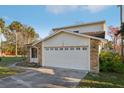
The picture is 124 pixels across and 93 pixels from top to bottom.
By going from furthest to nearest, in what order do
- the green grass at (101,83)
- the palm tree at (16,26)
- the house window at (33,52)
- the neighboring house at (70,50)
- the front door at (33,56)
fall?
1. the palm tree at (16,26)
2. the house window at (33,52)
3. the front door at (33,56)
4. the neighboring house at (70,50)
5. the green grass at (101,83)

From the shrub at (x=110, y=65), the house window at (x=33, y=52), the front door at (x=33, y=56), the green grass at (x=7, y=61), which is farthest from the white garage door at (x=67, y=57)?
the green grass at (x=7, y=61)

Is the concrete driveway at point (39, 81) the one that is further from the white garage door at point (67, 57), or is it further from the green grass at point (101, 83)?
the white garage door at point (67, 57)

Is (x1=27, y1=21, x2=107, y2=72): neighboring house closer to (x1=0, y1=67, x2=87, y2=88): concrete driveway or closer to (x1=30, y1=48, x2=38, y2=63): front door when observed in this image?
(x1=30, y1=48, x2=38, y2=63): front door

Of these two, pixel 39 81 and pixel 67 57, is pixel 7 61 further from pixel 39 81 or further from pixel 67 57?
pixel 39 81

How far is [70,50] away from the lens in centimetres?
1548

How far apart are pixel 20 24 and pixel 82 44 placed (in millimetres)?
34197

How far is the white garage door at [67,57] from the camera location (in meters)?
14.7

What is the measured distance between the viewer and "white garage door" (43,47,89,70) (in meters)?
14.7

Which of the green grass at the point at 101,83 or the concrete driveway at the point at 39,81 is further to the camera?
the green grass at the point at 101,83

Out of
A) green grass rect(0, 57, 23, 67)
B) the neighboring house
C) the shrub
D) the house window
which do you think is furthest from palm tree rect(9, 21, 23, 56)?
the shrub

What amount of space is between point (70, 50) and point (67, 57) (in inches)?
27.2
